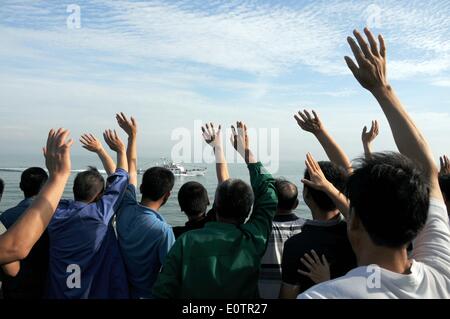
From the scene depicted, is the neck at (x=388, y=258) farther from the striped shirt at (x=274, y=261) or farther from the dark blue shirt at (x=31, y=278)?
the dark blue shirt at (x=31, y=278)

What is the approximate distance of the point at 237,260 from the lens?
2.83 meters

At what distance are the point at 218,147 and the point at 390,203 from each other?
277cm

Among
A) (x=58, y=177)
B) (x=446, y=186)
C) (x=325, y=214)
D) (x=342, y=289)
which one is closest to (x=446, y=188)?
(x=446, y=186)

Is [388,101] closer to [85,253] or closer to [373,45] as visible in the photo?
[373,45]

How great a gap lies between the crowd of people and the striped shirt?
0.01 meters

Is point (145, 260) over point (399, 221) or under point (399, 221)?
under

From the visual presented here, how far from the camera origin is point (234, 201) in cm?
291

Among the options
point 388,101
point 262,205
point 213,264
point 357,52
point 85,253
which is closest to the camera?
point 388,101

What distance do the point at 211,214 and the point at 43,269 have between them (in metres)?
1.61

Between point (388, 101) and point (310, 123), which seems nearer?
point (388, 101)

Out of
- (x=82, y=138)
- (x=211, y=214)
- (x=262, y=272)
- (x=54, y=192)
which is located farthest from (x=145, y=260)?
(x=82, y=138)

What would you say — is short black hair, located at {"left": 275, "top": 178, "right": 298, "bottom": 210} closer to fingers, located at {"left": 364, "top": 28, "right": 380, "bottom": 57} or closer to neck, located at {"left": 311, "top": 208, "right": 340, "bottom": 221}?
neck, located at {"left": 311, "top": 208, "right": 340, "bottom": 221}

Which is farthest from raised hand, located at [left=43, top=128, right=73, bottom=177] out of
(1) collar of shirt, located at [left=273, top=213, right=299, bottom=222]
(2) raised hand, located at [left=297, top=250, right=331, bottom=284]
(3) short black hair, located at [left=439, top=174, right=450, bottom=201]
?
(3) short black hair, located at [left=439, top=174, right=450, bottom=201]

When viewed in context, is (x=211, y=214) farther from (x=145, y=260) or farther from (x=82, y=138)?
(x=82, y=138)
